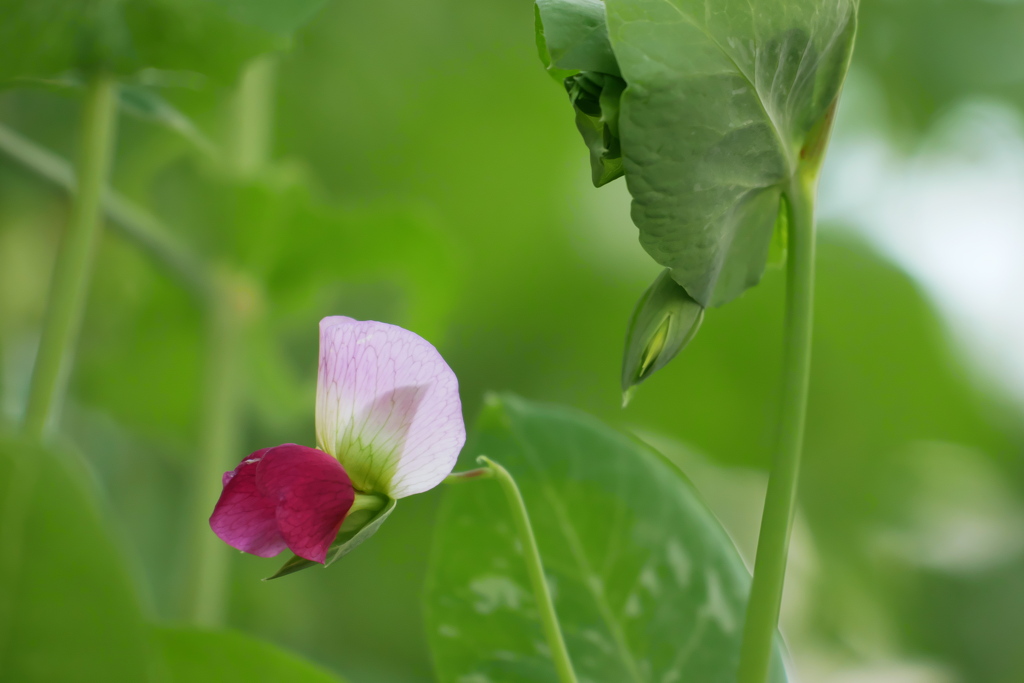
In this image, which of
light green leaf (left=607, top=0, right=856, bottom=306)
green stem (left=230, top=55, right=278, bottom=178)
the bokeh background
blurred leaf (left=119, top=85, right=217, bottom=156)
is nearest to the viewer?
light green leaf (left=607, top=0, right=856, bottom=306)

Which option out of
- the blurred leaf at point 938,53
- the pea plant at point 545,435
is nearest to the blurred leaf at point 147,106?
the pea plant at point 545,435

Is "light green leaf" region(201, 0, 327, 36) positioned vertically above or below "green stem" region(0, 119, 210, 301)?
above

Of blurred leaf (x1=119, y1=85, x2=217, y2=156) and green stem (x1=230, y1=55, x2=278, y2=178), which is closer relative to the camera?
blurred leaf (x1=119, y1=85, x2=217, y2=156)

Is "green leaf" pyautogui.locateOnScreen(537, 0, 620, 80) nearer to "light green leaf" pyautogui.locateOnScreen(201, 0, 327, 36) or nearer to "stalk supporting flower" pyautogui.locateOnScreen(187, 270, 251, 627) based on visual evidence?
"light green leaf" pyautogui.locateOnScreen(201, 0, 327, 36)

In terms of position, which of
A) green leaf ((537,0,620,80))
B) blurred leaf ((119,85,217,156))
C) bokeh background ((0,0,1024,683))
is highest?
blurred leaf ((119,85,217,156))

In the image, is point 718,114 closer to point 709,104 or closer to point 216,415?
point 709,104

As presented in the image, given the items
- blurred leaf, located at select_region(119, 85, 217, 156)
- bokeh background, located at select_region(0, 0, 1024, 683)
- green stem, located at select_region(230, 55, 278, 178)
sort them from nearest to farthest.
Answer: blurred leaf, located at select_region(119, 85, 217, 156), green stem, located at select_region(230, 55, 278, 178), bokeh background, located at select_region(0, 0, 1024, 683)

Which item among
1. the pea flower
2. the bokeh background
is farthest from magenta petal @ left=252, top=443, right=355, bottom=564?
the bokeh background
